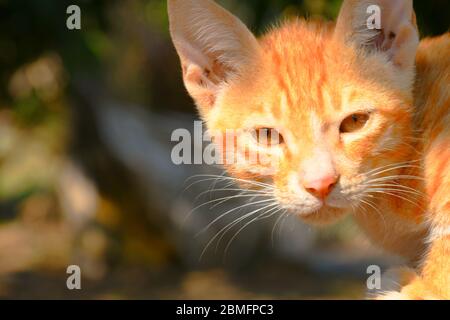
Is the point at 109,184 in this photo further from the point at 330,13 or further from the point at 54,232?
the point at 330,13

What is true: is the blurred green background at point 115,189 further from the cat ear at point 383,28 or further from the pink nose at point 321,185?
the pink nose at point 321,185

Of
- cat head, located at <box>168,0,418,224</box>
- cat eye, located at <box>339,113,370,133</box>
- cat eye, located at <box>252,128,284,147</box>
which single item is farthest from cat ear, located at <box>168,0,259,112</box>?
cat eye, located at <box>339,113,370,133</box>

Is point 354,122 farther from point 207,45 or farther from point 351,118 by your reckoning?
point 207,45

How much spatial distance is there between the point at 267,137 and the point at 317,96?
8.3 inches

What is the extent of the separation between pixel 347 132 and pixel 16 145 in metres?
8.27

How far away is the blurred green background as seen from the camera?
547 centimetres

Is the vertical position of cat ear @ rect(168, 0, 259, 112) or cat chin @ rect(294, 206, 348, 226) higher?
cat ear @ rect(168, 0, 259, 112)

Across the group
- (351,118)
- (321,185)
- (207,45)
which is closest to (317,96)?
(351,118)

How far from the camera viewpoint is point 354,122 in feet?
7.13

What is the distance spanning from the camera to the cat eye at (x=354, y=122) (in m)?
2.16

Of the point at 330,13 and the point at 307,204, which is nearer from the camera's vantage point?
the point at 307,204

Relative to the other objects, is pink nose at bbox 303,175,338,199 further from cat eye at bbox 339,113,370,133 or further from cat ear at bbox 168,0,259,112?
cat ear at bbox 168,0,259,112
